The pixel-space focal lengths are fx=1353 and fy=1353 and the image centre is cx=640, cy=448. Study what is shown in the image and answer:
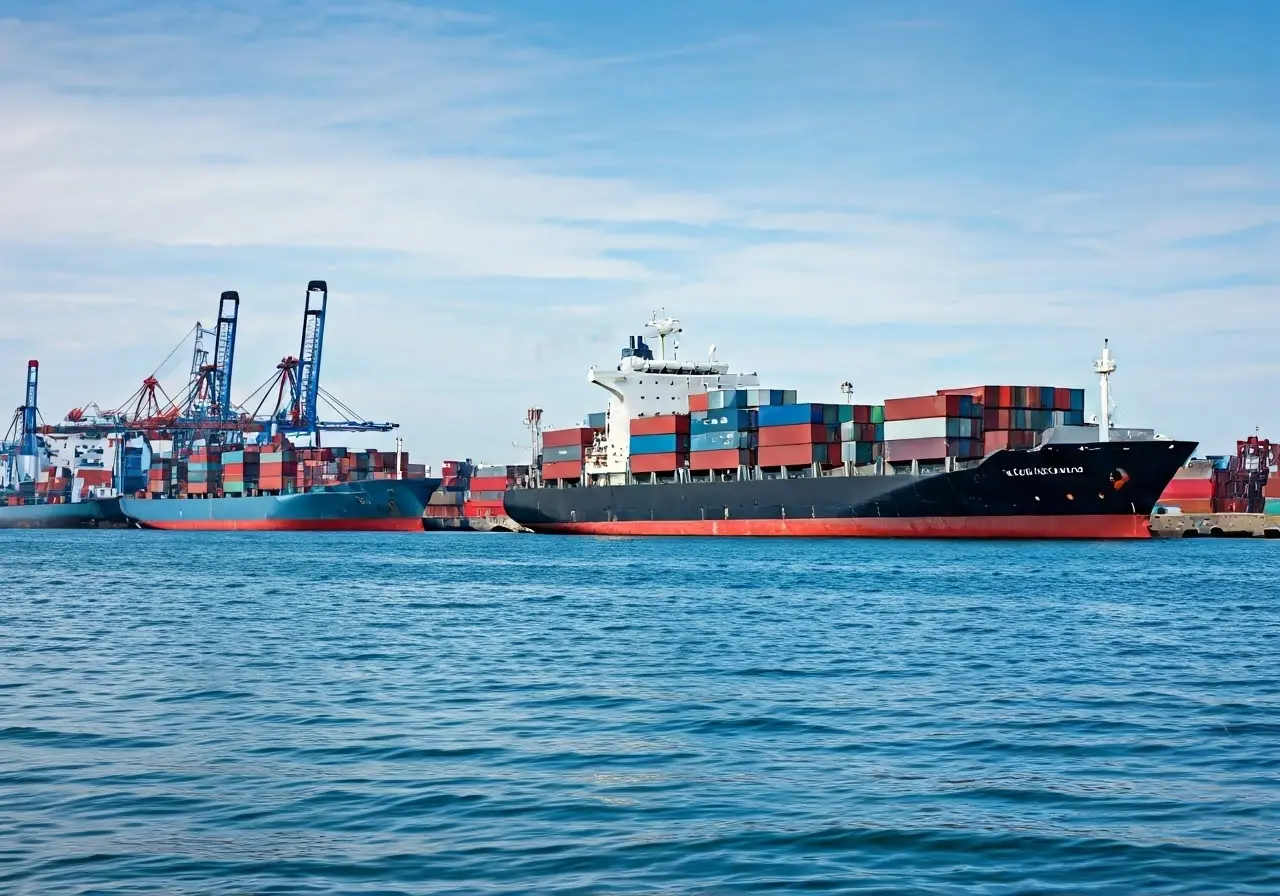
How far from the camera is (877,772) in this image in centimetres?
1209

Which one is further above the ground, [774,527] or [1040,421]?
[1040,421]

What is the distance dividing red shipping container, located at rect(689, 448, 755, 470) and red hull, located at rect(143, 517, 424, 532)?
3676 centimetres

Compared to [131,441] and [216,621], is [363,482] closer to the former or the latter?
[131,441]

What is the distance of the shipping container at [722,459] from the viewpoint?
6594 centimetres

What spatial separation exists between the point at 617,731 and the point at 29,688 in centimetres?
818

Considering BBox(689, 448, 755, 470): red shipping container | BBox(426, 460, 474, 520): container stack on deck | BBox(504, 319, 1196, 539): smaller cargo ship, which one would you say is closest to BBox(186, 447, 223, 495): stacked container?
BBox(426, 460, 474, 520): container stack on deck

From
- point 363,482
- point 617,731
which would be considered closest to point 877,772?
point 617,731

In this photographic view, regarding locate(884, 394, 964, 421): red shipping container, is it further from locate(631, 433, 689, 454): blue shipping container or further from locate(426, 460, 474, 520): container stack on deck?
locate(426, 460, 474, 520): container stack on deck

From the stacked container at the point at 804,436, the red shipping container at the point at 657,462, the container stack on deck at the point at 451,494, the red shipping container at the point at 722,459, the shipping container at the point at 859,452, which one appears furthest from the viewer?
the container stack on deck at the point at 451,494

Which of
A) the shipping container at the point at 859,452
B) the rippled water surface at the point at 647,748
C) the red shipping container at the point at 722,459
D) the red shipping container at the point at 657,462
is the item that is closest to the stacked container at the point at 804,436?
the shipping container at the point at 859,452

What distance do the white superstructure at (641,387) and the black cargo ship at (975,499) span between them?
8.46 metres

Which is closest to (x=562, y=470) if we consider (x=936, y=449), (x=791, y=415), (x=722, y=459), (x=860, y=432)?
(x=722, y=459)

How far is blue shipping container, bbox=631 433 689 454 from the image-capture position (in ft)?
233

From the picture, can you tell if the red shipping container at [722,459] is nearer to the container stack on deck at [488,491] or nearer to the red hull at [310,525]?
the red hull at [310,525]
